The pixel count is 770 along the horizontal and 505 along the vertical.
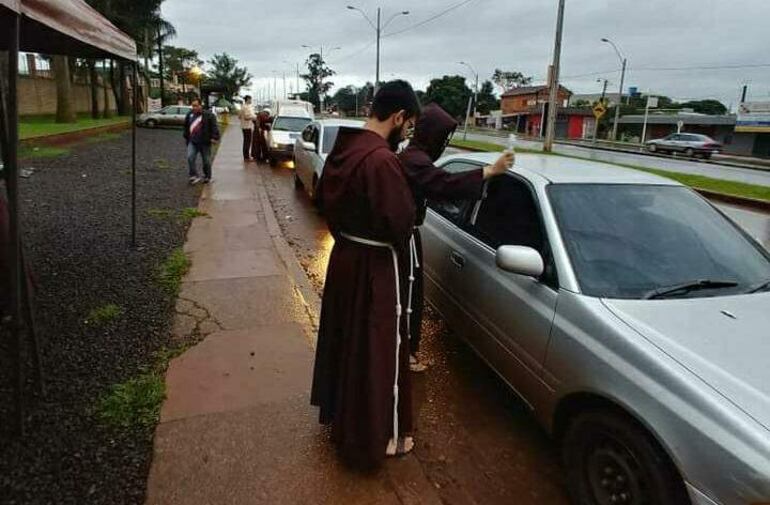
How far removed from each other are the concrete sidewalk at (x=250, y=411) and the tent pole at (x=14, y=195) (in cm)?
74

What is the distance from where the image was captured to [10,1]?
7.48 feet

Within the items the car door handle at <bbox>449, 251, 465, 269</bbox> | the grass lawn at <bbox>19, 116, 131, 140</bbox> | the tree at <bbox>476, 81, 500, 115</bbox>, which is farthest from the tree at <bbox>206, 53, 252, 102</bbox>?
the car door handle at <bbox>449, 251, 465, 269</bbox>

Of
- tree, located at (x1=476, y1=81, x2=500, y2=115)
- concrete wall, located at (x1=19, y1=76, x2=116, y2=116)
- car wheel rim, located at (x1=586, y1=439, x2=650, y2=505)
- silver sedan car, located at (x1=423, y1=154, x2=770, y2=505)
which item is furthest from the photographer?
tree, located at (x1=476, y1=81, x2=500, y2=115)

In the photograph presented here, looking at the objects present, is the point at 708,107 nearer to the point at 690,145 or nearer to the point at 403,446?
the point at 690,145

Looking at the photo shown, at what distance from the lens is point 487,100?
94938mm

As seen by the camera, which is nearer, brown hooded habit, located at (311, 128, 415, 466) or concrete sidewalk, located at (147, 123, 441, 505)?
brown hooded habit, located at (311, 128, 415, 466)

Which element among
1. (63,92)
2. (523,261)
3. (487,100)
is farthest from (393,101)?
(487,100)

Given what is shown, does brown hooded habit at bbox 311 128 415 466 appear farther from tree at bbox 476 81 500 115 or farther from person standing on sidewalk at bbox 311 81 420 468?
tree at bbox 476 81 500 115

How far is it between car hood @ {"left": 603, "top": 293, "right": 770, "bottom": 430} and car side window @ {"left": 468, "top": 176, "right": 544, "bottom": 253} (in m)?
0.74

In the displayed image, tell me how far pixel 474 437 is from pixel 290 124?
14.4 metres

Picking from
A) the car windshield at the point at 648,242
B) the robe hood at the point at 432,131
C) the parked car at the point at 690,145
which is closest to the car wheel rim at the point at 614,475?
the car windshield at the point at 648,242

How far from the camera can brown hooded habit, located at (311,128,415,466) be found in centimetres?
227

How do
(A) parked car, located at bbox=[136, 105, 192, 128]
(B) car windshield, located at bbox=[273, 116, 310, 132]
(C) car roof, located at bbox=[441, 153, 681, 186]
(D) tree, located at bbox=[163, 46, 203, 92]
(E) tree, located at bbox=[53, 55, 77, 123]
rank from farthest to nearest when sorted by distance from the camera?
(D) tree, located at bbox=[163, 46, 203, 92] → (A) parked car, located at bbox=[136, 105, 192, 128] → (E) tree, located at bbox=[53, 55, 77, 123] → (B) car windshield, located at bbox=[273, 116, 310, 132] → (C) car roof, located at bbox=[441, 153, 681, 186]

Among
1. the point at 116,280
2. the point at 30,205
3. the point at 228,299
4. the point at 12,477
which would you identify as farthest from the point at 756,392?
the point at 30,205
